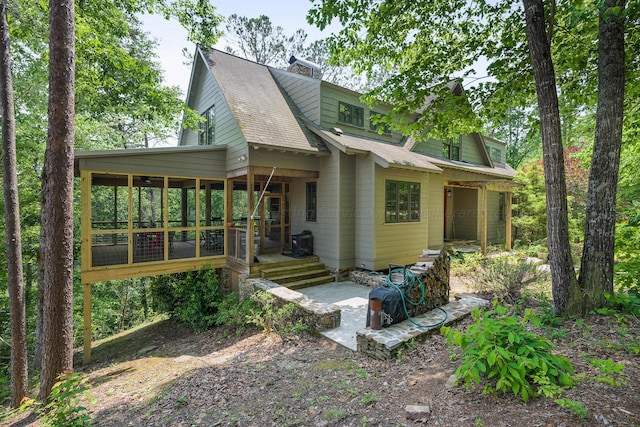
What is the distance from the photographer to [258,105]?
995 cm

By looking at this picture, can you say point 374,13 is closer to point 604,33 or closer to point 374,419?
point 604,33

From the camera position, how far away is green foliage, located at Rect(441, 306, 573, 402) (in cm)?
265

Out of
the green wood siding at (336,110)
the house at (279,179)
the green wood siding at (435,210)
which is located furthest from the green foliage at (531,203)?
the green wood siding at (336,110)

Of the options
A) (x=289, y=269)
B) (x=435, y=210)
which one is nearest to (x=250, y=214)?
(x=289, y=269)

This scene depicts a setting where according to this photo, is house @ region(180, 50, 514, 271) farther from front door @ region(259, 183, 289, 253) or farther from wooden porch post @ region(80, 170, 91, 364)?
wooden porch post @ region(80, 170, 91, 364)

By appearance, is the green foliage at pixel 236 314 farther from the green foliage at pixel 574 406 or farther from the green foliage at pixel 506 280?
the green foliage at pixel 574 406

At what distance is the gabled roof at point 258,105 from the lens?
855cm

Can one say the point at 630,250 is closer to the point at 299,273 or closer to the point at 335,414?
the point at 335,414

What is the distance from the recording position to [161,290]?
988cm

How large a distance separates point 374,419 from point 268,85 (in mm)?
11404

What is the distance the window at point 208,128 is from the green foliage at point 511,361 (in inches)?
399

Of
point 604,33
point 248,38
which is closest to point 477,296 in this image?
point 604,33

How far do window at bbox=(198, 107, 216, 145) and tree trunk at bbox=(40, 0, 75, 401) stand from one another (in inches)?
255

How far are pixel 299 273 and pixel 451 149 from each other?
9.88 meters
